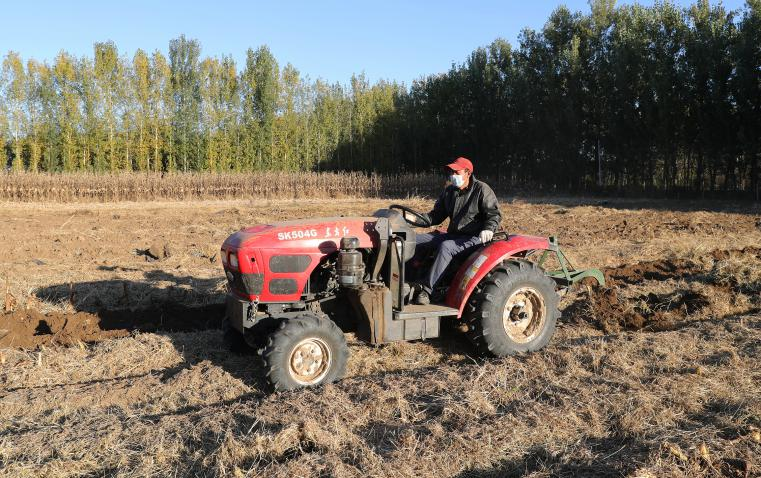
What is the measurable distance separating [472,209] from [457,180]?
1.00 ft

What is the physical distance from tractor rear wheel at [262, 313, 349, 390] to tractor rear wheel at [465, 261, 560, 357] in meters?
1.30

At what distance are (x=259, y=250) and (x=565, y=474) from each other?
2.75m

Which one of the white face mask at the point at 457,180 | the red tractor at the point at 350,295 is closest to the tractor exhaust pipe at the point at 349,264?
the red tractor at the point at 350,295

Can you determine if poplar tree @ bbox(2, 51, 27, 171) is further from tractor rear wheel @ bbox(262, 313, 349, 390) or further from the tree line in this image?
tractor rear wheel @ bbox(262, 313, 349, 390)

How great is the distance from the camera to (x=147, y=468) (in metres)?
3.35

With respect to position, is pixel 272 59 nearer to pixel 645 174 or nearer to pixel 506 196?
pixel 506 196

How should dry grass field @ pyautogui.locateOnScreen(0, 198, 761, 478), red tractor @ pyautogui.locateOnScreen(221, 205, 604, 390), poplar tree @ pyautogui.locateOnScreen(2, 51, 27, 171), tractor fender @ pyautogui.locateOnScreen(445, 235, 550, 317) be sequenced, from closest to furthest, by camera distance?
dry grass field @ pyautogui.locateOnScreen(0, 198, 761, 478)
red tractor @ pyautogui.locateOnScreen(221, 205, 604, 390)
tractor fender @ pyautogui.locateOnScreen(445, 235, 550, 317)
poplar tree @ pyautogui.locateOnScreen(2, 51, 27, 171)

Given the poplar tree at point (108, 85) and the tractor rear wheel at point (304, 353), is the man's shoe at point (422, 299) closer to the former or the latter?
the tractor rear wheel at point (304, 353)

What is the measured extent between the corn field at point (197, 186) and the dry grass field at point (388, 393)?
19.5m

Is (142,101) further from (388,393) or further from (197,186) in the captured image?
(388,393)

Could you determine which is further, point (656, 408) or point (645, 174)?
point (645, 174)

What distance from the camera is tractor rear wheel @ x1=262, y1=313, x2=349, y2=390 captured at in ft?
15.3

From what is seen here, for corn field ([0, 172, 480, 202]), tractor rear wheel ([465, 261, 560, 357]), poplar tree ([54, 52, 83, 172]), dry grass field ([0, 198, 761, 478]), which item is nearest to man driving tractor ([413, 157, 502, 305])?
tractor rear wheel ([465, 261, 560, 357])

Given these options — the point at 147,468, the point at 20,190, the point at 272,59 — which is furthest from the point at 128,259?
the point at 272,59
